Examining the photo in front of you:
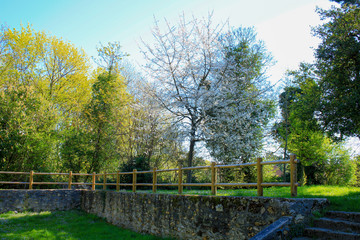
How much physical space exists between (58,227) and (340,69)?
12.0 meters

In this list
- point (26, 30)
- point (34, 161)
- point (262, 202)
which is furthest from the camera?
point (26, 30)

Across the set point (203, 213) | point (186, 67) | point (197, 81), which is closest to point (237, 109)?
point (197, 81)

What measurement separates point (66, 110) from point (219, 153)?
13.0m

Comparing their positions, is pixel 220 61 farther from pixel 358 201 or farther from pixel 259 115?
pixel 358 201

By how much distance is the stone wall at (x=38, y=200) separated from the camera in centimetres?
1292

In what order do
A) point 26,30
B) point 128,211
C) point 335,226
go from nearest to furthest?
point 335,226 → point 128,211 → point 26,30

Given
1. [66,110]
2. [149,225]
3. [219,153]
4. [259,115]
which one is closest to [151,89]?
[219,153]

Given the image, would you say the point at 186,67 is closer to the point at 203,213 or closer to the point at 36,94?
the point at 203,213

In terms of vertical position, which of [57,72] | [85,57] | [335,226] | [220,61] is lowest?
[335,226]

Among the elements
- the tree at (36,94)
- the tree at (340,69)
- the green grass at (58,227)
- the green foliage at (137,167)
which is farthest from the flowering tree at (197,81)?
the tree at (36,94)

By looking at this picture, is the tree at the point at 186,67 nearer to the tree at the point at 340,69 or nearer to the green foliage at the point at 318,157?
the tree at the point at 340,69

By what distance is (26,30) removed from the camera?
67.1 feet

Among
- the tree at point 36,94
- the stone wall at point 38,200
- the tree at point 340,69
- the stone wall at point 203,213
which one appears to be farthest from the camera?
the tree at point 36,94

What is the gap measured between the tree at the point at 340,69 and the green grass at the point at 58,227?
7.98m
